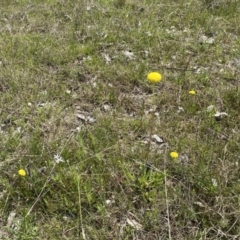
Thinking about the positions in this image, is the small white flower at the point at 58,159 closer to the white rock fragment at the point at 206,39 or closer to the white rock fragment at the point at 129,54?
the white rock fragment at the point at 129,54

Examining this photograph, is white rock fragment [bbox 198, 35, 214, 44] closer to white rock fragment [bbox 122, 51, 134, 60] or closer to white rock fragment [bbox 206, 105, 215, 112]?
white rock fragment [bbox 122, 51, 134, 60]

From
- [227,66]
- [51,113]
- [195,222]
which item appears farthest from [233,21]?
[195,222]

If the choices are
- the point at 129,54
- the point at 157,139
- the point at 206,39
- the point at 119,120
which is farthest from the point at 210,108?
the point at 206,39

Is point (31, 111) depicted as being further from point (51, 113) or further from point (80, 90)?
point (80, 90)

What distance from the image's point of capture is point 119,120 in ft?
12.4

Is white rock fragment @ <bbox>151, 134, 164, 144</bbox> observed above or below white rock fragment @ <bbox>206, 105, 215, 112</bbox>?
below

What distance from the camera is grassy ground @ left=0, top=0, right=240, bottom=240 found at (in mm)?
2873

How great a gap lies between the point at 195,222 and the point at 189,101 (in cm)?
154

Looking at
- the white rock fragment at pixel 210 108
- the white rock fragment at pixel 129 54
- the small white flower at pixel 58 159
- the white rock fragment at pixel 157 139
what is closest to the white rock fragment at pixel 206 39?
the white rock fragment at pixel 129 54

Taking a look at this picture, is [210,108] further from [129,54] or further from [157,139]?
[129,54]

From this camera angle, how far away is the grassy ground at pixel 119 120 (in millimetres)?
2873

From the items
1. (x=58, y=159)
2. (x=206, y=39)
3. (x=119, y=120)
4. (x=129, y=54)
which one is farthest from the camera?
(x=206, y=39)

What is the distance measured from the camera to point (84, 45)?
16.4 feet

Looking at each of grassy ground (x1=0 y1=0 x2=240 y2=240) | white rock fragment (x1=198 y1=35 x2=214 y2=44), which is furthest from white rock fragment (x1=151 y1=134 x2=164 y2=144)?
white rock fragment (x1=198 y1=35 x2=214 y2=44)
